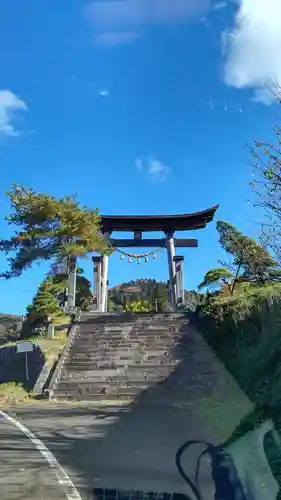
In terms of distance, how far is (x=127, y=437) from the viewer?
9.73m

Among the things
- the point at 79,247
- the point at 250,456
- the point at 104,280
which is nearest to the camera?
the point at 250,456

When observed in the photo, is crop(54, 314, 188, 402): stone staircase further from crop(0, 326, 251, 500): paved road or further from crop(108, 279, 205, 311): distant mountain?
crop(108, 279, 205, 311): distant mountain

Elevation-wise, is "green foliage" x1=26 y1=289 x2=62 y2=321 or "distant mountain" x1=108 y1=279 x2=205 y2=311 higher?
"distant mountain" x1=108 y1=279 x2=205 y2=311

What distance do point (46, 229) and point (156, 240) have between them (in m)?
7.65

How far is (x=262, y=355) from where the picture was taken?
12648 mm

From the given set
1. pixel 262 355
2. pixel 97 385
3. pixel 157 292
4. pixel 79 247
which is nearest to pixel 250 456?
pixel 262 355

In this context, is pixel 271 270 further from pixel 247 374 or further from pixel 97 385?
pixel 97 385

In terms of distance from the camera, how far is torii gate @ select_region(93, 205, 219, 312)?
32.5 metres

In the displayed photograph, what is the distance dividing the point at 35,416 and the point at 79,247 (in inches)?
639

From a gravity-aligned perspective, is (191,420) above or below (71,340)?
below

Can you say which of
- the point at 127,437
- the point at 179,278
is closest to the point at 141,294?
the point at 179,278

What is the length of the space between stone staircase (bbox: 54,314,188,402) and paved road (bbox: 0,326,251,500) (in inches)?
54.7

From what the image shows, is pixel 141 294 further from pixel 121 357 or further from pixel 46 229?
pixel 121 357

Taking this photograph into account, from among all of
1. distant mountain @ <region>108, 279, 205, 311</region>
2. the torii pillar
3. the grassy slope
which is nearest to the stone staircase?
the grassy slope
